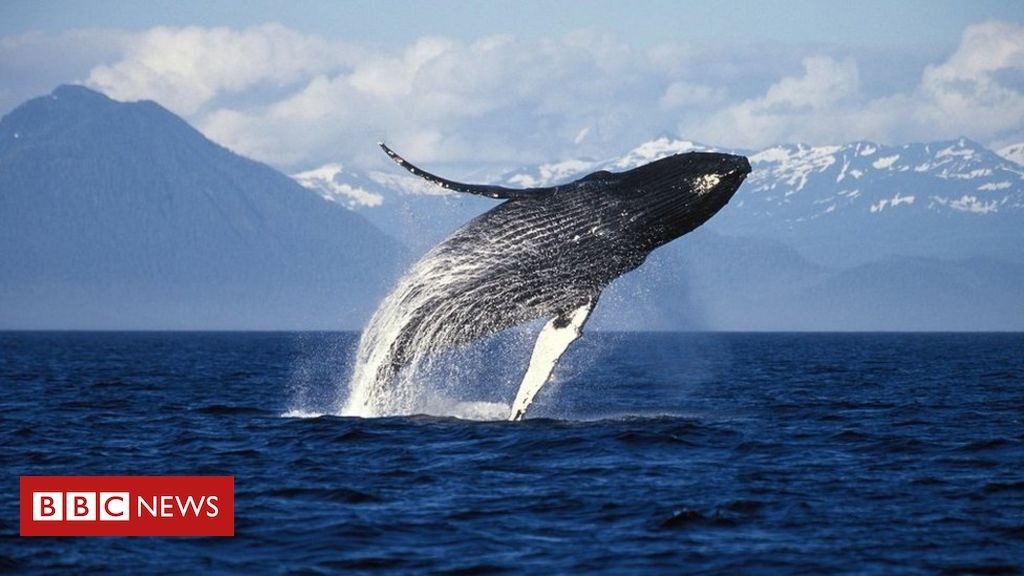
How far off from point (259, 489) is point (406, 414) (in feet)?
23.1

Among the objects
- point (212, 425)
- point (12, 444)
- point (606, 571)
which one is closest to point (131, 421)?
point (212, 425)

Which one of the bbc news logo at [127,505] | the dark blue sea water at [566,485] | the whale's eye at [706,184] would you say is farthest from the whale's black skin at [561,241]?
the bbc news logo at [127,505]

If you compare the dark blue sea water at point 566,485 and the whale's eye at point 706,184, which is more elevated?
the whale's eye at point 706,184

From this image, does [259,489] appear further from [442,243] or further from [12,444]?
[12,444]

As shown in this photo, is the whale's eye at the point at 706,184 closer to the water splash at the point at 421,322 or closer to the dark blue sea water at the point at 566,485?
the water splash at the point at 421,322

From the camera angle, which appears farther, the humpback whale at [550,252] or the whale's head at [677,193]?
the humpback whale at [550,252]

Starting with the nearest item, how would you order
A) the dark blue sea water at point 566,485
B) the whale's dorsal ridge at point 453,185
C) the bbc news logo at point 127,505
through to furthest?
the dark blue sea water at point 566,485 → the bbc news logo at point 127,505 → the whale's dorsal ridge at point 453,185

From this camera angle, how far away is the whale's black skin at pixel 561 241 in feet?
59.1

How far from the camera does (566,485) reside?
15922 mm

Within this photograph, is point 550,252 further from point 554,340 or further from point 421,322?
point 421,322

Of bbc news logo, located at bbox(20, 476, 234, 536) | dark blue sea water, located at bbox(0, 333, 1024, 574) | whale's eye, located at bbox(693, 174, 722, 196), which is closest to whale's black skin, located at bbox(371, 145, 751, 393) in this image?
whale's eye, located at bbox(693, 174, 722, 196)

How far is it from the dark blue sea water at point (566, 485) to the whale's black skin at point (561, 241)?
1.74 meters

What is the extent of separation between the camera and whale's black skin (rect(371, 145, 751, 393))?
18016mm

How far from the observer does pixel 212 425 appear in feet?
75.2
